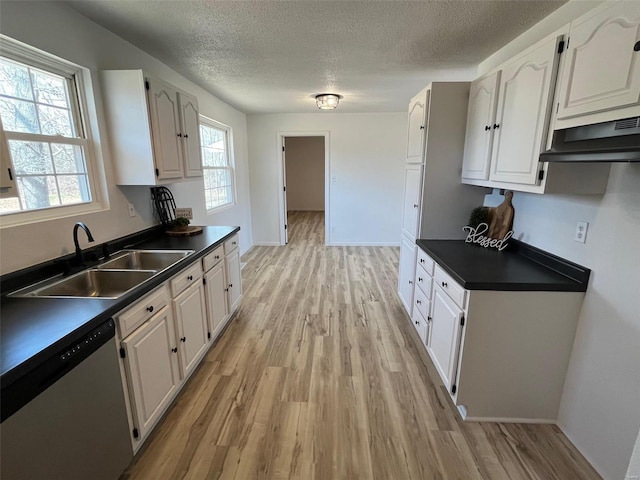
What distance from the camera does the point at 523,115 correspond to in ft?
5.85

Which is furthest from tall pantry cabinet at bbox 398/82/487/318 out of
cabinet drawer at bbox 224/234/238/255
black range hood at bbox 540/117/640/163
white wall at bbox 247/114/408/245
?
white wall at bbox 247/114/408/245

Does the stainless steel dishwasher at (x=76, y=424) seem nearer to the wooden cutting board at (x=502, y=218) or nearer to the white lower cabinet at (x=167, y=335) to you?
the white lower cabinet at (x=167, y=335)

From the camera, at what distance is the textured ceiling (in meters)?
1.80

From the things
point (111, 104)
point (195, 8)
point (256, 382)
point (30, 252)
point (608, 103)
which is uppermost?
point (195, 8)

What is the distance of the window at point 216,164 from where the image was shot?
4.02 meters

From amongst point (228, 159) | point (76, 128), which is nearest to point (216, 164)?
point (228, 159)

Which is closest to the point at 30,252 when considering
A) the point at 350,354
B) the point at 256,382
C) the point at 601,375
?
the point at 256,382

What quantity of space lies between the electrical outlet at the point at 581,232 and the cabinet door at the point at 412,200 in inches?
45.7

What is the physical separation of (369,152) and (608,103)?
14.2 ft

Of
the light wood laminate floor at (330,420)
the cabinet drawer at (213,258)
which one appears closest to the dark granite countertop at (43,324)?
the cabinet drawer at (213,258)

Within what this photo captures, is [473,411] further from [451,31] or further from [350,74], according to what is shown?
[350,74]

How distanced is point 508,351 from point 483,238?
97 cm

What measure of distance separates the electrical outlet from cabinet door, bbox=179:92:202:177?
9.33 feet

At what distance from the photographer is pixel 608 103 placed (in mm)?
1226
